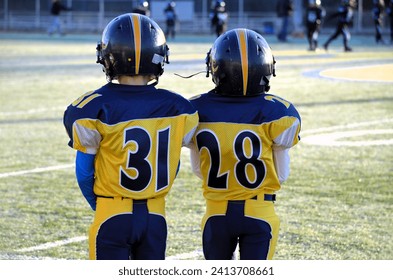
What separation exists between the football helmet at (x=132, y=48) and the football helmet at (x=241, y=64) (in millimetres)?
279

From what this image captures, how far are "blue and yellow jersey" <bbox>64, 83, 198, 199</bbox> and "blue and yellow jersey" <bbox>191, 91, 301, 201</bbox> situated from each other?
0.54 ft

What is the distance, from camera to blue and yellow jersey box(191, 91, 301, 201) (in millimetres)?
4227

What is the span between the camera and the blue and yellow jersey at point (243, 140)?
423cm

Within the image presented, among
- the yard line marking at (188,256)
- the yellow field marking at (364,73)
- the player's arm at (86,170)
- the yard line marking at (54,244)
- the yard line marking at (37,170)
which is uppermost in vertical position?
the player's arm at (86,170)

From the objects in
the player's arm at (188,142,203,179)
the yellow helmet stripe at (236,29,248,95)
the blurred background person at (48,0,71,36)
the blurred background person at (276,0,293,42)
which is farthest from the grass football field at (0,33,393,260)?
the blurred background person at (48,0,71,36)

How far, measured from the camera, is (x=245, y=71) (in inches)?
168

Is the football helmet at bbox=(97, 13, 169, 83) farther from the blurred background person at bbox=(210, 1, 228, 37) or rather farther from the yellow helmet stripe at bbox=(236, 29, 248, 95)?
the blurred background person at bbox=(210, 1, 228, 37)

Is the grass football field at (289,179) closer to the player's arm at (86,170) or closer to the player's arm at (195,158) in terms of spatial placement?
the player's arm at (195,158)

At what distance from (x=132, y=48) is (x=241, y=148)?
678 mm

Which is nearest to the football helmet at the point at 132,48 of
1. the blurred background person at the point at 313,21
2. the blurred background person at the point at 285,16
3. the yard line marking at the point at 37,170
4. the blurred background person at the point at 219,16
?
the yard line marking at the point at 37,170

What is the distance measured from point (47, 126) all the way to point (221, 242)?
7797mm
